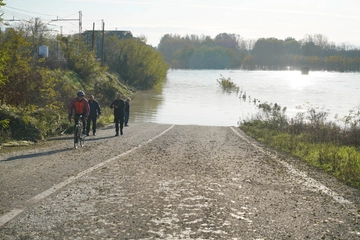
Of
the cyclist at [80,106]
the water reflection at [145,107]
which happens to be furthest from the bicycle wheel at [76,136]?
the water reflection at [145,107]

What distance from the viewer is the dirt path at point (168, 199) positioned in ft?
19.9

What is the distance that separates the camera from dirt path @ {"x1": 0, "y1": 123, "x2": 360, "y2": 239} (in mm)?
6062

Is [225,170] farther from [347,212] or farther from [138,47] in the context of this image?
[138,47]

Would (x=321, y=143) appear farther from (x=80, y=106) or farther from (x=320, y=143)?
(x=80, y=106)

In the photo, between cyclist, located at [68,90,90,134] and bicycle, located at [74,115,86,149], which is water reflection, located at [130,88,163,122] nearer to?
bicycle, located at [74,115,86,149]

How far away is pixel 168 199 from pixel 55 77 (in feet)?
92.2

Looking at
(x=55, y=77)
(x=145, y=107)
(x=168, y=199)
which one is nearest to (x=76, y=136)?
(x=168, y=199)

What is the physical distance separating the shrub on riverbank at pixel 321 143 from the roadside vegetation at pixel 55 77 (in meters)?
9.54

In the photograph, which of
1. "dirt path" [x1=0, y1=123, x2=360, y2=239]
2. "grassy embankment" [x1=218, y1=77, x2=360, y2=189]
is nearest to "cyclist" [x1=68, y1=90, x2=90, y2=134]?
"dirt path" [x1=0, y1=123, x2=360, y2=239]

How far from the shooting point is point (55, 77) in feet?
112

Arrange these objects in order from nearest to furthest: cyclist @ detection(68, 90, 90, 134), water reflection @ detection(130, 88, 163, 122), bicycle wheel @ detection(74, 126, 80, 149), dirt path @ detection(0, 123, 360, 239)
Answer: dirt path @ detection(0, 123, 360, 239), bicycle wheel @ detection(74, 126, 80, 149), cyclist @ detection(68, 90, 90, 134), water reflection @ detection(130, 88, 163, 122)

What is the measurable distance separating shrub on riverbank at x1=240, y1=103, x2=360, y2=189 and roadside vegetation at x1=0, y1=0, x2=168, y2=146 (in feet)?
31.3

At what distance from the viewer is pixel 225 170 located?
37.1 ft

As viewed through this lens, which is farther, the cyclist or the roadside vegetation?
the roadside vegetation
